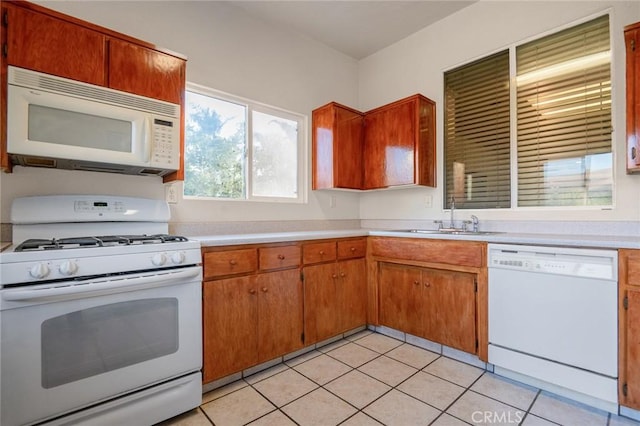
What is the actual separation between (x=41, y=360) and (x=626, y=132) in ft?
10.5

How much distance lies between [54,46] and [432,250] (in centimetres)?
258

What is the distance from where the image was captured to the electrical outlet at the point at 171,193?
2145 millimetres

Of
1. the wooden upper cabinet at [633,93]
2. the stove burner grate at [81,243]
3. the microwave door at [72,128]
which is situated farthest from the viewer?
the wooden upper cabinet at [633,93]

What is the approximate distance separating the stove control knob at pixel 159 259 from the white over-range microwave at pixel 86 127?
0.59 m

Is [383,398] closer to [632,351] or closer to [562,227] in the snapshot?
[632,351]

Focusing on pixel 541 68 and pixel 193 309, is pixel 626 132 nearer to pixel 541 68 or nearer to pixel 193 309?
pixel 541 68

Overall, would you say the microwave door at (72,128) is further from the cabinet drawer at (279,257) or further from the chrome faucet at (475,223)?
the chrome faucet at (475,223)

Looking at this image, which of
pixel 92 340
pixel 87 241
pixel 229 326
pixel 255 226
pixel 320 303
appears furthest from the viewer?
pixel 255 226

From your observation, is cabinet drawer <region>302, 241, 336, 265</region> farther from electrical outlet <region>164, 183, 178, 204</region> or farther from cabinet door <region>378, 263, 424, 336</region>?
electrical outlet <region>164, 183, 178, 204</region>

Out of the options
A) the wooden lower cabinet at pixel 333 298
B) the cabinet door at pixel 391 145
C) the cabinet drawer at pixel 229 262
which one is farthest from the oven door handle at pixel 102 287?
the cabinet door at pixel 391 145

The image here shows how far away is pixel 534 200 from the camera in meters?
2.32

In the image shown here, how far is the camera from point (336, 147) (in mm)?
2934

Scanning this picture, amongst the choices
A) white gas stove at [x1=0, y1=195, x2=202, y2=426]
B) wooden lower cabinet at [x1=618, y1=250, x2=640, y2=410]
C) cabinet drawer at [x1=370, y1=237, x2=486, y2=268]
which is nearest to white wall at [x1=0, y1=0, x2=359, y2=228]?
white gas stove at [x1=0, y1=195, x2=202, y2=426]
